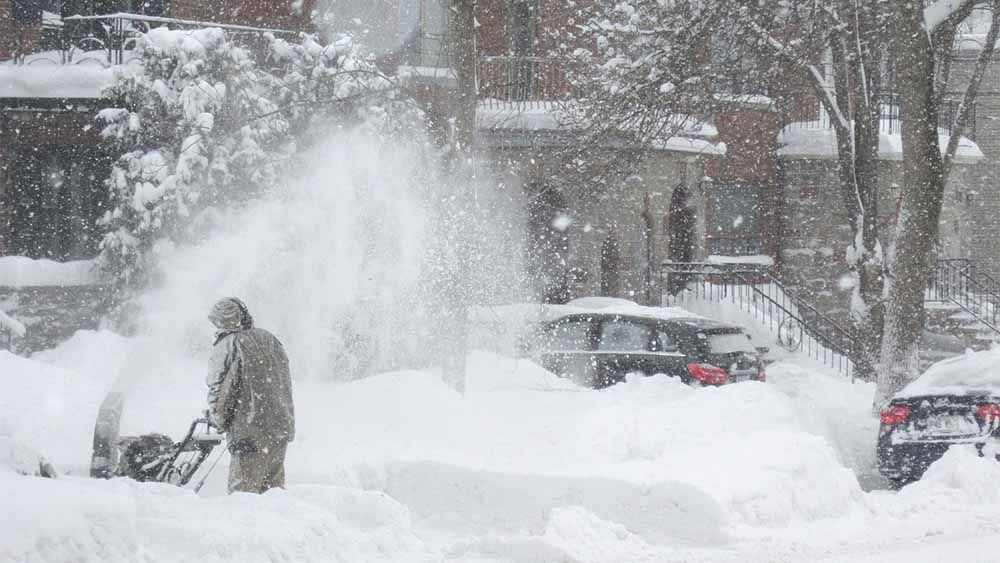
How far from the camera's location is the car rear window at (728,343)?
14789 mm

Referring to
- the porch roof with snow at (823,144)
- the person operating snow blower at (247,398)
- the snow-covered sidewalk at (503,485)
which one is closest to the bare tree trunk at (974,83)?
the snow-covered sidewalk at (503,485)

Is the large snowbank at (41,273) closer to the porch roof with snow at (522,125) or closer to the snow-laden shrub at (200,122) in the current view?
the snow-laden shrub at (200,122)

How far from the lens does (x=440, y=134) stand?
13680 mm

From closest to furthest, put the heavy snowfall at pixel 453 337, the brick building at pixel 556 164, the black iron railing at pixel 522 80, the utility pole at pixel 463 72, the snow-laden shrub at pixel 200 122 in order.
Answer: the heavy snowfall at pixel 453 337
the utility pole at pixel 463 72
the snow-laden shrub at pixel 200 122
the brick building at pixel 556 164
the black iron railing at pixel 522 80

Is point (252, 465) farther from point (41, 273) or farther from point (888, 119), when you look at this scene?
point (888, 119)

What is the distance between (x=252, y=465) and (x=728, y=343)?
862 centimetres

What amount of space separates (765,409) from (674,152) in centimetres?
1229

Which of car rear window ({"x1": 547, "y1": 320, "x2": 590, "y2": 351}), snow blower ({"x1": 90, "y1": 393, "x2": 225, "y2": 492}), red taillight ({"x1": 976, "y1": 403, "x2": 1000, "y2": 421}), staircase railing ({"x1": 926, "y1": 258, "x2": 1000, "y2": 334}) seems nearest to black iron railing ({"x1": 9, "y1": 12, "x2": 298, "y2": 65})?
car rear window ({"x1": 547, "y1": 320, "x2": 590, "y2": 351})

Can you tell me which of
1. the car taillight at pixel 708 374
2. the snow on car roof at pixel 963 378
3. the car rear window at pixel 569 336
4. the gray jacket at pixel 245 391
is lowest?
the car taillight at pixel 708 374

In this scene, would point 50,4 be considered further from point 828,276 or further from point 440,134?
point 828,276

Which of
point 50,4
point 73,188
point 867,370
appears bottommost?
point 867,370

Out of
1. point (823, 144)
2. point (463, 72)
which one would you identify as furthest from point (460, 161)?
point (823, 144)

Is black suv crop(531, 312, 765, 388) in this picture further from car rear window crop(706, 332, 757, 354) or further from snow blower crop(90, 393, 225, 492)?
snow blower crop(90, 393, 225, 492)

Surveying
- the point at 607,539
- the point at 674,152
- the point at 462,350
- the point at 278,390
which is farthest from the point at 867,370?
the point at 278,390
